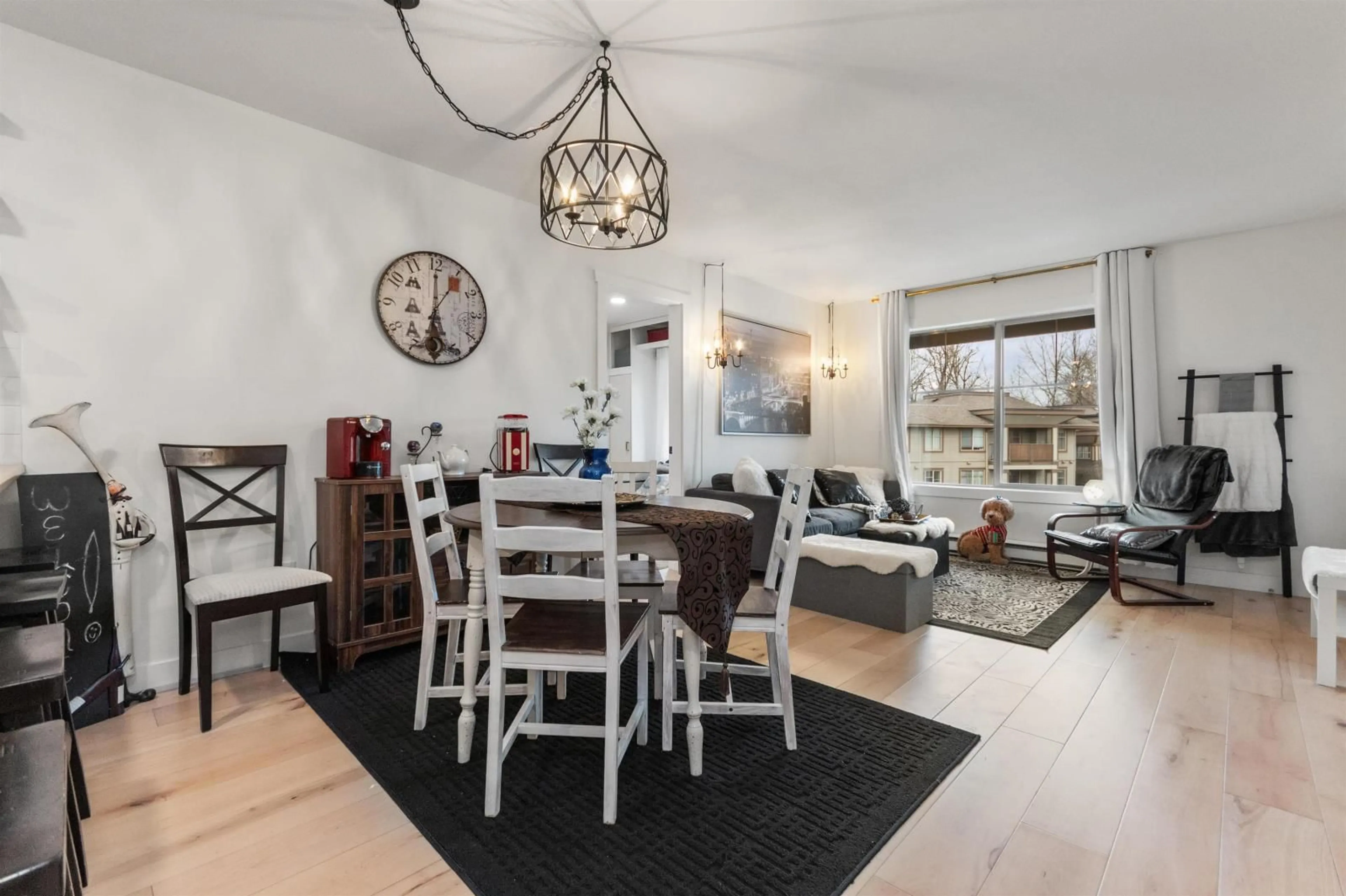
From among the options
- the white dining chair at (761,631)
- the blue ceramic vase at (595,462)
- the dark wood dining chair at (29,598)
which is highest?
the blue ceramic vase at (595,462)

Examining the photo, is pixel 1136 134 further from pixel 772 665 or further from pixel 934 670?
pixel 772 665

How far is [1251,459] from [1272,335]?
3.07 feet

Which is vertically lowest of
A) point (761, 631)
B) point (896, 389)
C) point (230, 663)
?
point (230, 663)

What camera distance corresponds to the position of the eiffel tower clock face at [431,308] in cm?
320

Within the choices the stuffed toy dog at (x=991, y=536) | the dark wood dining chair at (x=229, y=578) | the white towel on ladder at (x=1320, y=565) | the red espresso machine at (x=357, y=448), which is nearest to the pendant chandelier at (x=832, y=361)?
the stuffed toy dog at (x=991, y=536)

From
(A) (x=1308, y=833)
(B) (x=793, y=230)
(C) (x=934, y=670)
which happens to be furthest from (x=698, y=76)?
(A) (x=1308, y=833)

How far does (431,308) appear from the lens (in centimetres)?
336

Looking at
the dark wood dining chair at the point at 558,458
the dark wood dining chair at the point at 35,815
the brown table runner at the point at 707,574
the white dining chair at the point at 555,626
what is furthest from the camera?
the dark wood dining chair at the point at 558,458

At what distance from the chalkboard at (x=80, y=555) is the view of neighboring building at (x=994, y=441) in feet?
20.0

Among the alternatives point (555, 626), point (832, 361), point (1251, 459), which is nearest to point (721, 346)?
point (832, 361)

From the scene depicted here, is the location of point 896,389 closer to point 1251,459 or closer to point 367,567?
point 1251,459

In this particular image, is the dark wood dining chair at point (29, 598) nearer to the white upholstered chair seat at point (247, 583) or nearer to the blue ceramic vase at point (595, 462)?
the white upholstered chair seat at point (247, 583)

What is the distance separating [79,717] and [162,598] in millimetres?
509

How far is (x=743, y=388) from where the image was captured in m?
5.62
